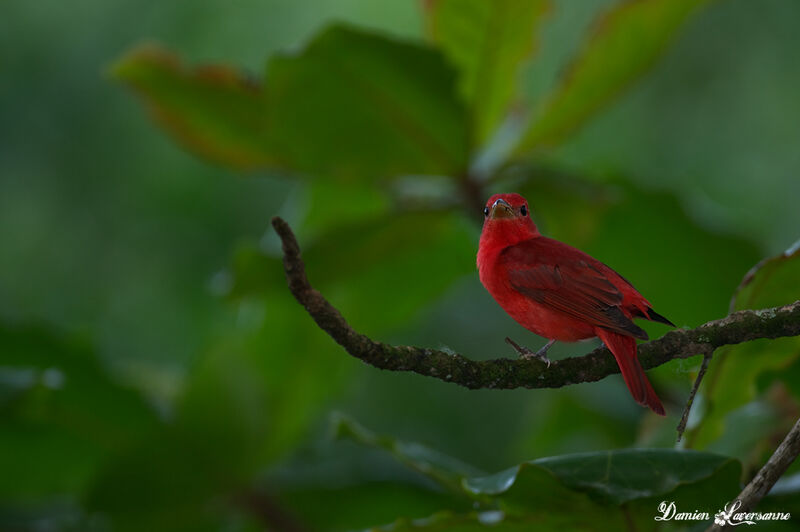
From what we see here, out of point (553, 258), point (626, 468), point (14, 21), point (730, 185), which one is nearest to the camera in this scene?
point (553, 258)

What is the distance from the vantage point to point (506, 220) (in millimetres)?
1467

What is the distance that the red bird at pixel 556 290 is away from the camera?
120 centimetres

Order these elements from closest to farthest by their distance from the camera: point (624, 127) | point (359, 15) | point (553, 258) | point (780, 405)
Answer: point (553, 258)
point (780, 405)
point (624, 127)
point (359, 15)

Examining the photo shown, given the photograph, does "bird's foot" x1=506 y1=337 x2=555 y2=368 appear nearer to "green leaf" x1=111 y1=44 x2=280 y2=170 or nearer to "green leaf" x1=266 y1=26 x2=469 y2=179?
"green leaf" x1=266 y1=26 x2=469 y2=179

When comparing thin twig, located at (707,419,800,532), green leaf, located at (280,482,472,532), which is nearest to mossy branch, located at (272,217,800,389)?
thin twig, located at (707,419,800,532)

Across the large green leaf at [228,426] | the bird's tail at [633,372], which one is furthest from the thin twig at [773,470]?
the large green leaf at [228,426]

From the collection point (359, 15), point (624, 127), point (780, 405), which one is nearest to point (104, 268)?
point (359, 15)

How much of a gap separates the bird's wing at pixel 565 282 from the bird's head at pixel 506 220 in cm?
6

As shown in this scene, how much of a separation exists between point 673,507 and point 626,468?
12 centimetres

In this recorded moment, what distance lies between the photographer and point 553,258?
1323 millimetres

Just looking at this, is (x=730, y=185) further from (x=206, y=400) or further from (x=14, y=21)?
(x=14, y=21)

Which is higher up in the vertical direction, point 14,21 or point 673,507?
point 14,21

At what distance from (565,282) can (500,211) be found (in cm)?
22

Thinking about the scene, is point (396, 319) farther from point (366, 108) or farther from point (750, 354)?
point (750, 354)
